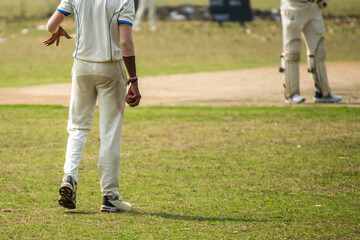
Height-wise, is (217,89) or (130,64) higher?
(130,64)

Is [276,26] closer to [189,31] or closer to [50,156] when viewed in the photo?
[189,31]

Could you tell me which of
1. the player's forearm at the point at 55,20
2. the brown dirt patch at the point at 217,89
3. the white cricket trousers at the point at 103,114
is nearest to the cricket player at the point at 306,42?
the brown dirt patch at the point at 217,89

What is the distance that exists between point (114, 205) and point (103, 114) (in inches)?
27.9

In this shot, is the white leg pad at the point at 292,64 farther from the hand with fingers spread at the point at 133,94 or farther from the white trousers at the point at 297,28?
the hand with fingers spread at the point at 133,94

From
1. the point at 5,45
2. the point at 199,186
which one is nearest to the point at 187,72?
the point at 5,45

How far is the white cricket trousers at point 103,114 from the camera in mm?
4805

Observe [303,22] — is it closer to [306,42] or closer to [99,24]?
[306,42]

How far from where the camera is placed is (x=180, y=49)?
73.6 feet

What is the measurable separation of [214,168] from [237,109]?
417 centimetres

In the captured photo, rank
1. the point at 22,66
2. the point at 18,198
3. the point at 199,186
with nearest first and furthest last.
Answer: the point at 18,198
the point at 199,186
the point at 22,66

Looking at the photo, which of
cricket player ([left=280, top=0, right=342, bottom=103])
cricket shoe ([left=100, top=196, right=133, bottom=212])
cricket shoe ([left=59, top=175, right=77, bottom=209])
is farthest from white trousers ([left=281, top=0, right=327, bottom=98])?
cricket shoe ([left=59, top=175, right=77, bottom=209])

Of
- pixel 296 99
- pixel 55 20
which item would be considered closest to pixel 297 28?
pixel 296 99

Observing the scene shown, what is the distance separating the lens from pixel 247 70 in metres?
16.4

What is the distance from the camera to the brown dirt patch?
11.5 m
